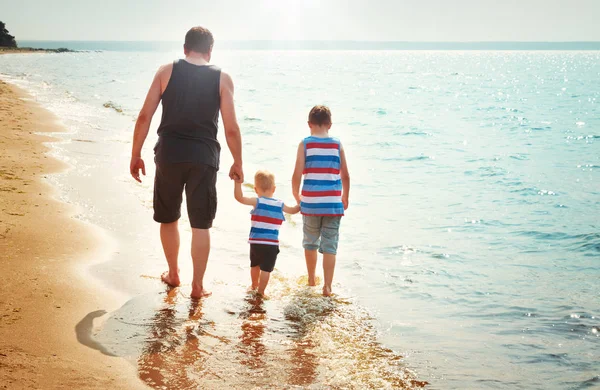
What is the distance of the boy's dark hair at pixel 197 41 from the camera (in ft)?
15.4

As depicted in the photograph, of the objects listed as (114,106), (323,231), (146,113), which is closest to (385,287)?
(323,231)

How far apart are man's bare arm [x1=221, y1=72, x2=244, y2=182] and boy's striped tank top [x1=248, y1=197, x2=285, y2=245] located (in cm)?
48

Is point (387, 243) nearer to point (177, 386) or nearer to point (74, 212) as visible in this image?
point (74, 212)

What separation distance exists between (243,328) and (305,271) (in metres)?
1.94

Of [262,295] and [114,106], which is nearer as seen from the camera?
[262,295]

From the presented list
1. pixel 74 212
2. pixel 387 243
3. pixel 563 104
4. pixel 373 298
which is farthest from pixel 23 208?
pixel 563 104

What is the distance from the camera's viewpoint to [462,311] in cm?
552

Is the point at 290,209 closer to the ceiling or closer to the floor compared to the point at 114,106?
closer to the floor

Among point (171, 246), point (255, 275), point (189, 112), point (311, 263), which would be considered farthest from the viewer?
point (311, 263)

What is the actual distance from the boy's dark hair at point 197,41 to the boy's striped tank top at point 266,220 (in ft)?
4.49

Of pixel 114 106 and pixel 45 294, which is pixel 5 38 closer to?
pixel 114 106

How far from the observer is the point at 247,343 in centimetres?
412

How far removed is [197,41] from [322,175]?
1.59 metres

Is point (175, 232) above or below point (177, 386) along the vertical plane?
above
